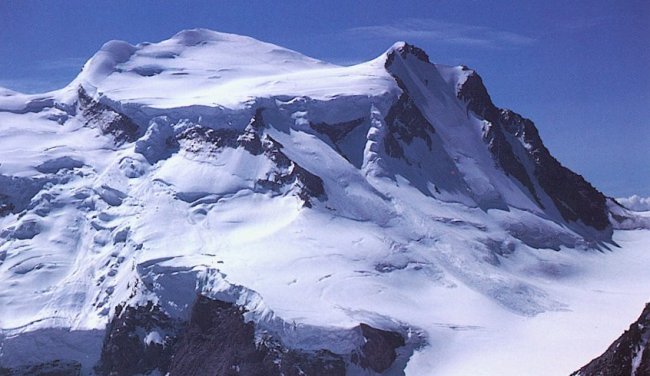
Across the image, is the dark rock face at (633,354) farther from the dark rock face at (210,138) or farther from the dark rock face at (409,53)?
the dark rock face at (409,53)

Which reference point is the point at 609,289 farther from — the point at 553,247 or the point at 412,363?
the point at 412,363

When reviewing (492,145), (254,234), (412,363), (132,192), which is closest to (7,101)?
(132,192)

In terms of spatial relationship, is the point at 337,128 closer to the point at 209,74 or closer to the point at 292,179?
the point at 292,179

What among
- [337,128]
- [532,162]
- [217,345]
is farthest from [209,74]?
[217,345]

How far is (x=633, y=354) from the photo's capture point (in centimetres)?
5134

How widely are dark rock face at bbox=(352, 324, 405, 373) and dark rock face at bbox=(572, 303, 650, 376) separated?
98.5 ft

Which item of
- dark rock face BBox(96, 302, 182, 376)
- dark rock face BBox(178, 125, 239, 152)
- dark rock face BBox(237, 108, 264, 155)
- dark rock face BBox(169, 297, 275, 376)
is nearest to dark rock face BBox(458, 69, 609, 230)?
dark rock face BBox(237, 108, 264, 155)

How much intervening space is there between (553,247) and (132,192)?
5564 cm

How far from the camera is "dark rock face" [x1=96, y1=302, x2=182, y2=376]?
89.1 meters

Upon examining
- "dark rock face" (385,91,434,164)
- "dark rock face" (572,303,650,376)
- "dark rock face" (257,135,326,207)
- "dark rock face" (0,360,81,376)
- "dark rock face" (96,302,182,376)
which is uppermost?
"dark rock face" (385,91,434,164)

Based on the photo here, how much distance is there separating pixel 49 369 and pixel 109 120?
4529cm

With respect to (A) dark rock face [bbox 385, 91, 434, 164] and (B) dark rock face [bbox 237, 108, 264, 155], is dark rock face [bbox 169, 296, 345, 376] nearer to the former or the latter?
(B) dark rock face [bbox 237, 108, 264, 155]

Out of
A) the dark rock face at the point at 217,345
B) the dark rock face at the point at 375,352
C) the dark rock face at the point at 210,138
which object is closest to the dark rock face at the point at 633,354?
the dark rock face at the point at 375,352

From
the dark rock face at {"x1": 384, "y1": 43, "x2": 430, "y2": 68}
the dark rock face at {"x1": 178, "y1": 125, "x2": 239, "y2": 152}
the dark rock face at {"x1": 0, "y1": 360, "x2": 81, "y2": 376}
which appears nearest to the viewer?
the dark rock face at {"x1": 0, "y1": 360, "x2": 81, "y2": 376}
